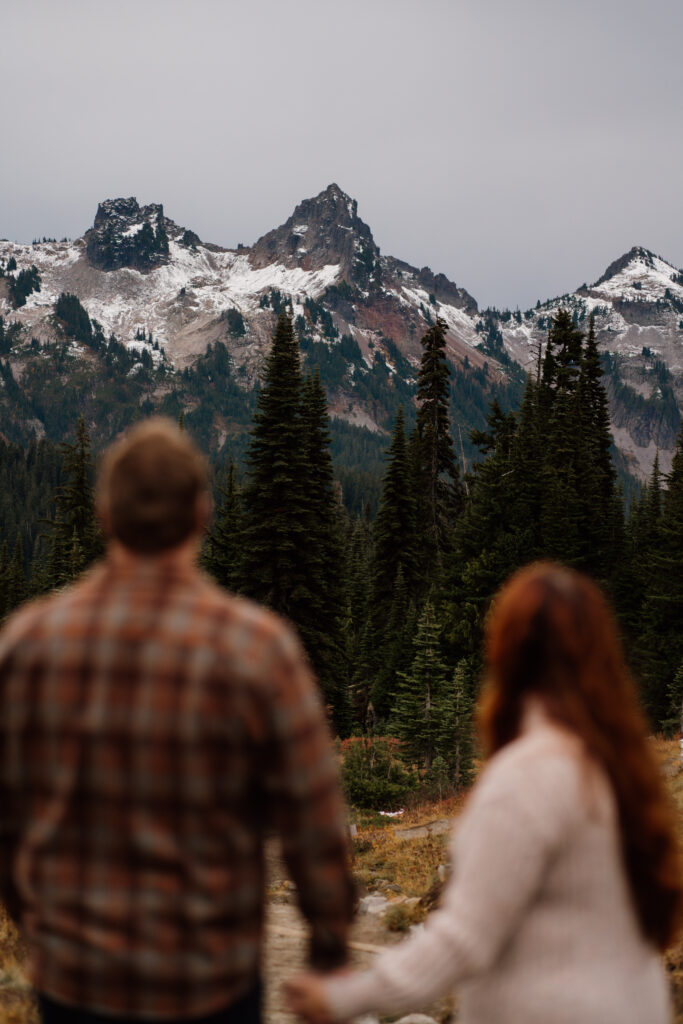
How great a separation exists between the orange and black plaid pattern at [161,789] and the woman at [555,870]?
0.97 ft

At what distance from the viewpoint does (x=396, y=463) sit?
35281 millimetres

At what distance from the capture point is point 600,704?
2.20 metres

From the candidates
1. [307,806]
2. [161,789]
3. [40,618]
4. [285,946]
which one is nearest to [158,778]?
[161,789]

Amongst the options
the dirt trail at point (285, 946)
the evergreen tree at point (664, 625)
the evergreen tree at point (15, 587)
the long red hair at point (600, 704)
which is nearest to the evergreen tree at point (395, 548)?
the evergreen tree at point (664, 625)

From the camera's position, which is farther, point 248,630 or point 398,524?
point 398,524

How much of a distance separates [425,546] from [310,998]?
1349 inches

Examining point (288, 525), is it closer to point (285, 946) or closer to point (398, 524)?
point (398, 524)

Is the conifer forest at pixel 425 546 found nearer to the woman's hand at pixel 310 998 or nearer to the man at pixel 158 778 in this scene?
the woman's hand at pixel 310 998

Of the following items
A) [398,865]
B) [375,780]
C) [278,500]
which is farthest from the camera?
[278,500]

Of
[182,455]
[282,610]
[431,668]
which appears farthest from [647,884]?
[282,610]

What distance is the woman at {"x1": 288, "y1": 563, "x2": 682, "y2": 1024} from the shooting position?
2.07m

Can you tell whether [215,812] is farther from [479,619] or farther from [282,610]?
[479,619]

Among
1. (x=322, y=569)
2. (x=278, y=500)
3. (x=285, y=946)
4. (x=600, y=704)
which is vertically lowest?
(x=285, y=946)

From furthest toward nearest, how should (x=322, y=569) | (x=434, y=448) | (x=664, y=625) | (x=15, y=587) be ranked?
(x=15, y=587) < (x=434, y=448) < (x=664, y=625) < (x=322, y=569)
